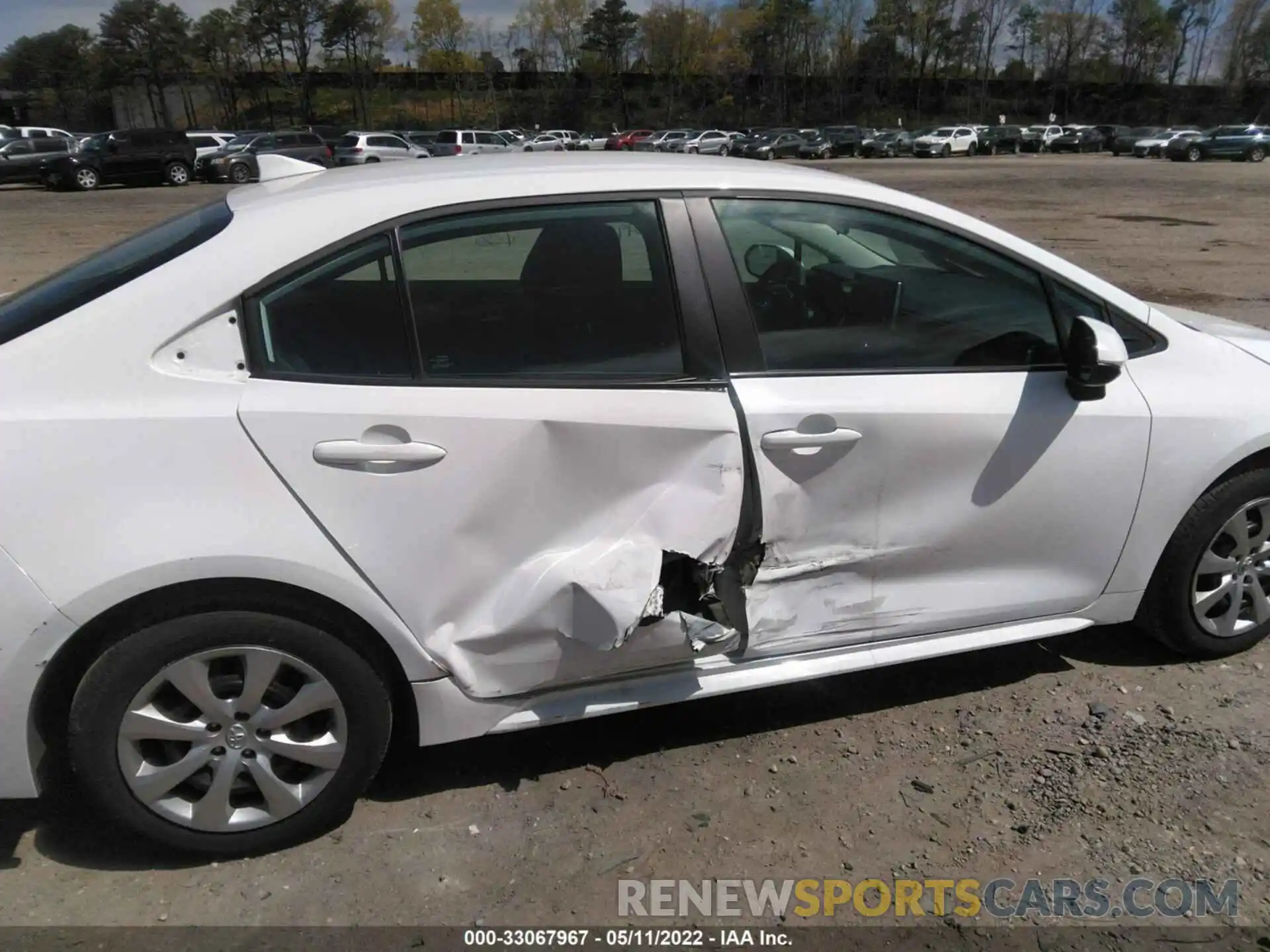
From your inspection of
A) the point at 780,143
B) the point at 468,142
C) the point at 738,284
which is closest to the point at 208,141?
the point at 468,142

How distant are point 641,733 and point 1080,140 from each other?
223 feet

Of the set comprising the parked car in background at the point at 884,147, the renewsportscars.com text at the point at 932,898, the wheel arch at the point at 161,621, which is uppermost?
the wheel arch at the point at 161,621

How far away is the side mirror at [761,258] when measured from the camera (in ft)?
9.61

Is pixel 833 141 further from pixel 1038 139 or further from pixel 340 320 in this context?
pixel 340 320

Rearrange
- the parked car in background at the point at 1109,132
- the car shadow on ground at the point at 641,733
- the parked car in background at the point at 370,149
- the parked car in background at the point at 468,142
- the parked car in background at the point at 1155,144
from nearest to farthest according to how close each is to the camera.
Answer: the car shadow on ground at the point at 641,733 → the parked car in background at the point at 370,149 → the parked car in background at the point at 468,142 → the parked car in background at the point at 1155,144 → the parked car in background at the point at 1109,132

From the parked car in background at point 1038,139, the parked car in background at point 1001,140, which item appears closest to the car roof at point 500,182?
the parked car in background at point 1001,140

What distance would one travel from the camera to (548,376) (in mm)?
2564

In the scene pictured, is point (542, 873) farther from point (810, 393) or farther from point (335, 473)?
point (810, 393)

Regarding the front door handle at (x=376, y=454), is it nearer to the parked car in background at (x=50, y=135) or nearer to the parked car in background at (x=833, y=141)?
the parked car in background at (x=50, y=135)

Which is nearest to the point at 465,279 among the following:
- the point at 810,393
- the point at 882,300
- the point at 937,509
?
the point at 810,393

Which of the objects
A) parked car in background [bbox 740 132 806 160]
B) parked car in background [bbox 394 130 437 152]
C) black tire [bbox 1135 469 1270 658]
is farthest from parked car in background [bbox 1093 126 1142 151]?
black tire [bbox 1135 469 1270 658]

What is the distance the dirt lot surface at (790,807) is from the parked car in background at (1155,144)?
5509 cm

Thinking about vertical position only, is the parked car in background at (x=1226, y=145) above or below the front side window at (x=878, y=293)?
below

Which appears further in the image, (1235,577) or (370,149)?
(370,149)
